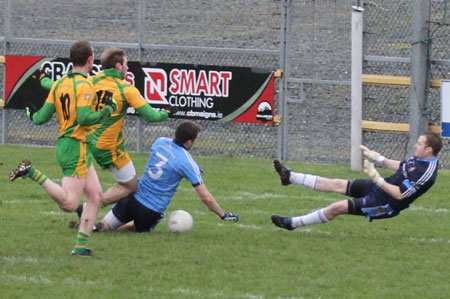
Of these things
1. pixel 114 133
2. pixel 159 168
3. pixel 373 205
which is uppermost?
pixel 114 133

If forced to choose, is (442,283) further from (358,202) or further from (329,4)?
(329,4)

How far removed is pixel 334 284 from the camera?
29.0 ft

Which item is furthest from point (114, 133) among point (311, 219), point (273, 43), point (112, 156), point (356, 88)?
point (273, 43)

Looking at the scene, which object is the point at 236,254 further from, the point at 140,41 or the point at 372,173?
the point at 140,41

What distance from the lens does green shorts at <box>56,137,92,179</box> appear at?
31.0 ft

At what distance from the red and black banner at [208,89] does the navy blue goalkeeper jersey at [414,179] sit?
244 inches

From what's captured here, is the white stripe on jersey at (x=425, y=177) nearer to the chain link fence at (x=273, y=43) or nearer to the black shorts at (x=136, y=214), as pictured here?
the black shorts at (x=136, y=214)

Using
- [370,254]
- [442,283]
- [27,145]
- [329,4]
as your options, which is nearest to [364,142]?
[329,4]

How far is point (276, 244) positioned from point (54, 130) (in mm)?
9055

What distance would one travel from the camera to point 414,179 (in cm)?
1041

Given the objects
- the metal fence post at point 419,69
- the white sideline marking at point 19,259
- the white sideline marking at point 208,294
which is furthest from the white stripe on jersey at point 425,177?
the metal fence post at point 419,69

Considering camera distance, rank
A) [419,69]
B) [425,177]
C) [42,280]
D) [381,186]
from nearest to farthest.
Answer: [42,280] < [381,186] < [425,177] < [419,69]

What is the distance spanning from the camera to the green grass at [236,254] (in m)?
8.62

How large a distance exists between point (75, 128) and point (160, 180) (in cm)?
153
